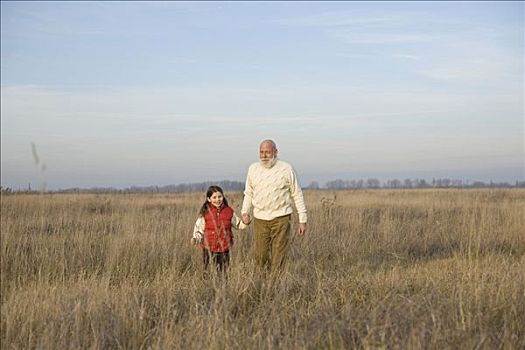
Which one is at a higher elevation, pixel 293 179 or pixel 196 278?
pixel 293 179

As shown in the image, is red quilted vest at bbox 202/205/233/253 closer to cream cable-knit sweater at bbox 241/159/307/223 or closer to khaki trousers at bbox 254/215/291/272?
cream cable-knit sweater at bbox 241/159/307/223

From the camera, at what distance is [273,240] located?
7.30m

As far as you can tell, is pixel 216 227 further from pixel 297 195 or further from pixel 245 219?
pixel 297 195

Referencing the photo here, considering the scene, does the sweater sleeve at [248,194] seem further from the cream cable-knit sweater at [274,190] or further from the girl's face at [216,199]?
the girl's face at [216,199]

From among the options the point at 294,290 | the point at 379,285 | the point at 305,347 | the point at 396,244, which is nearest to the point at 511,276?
the point at 379,285

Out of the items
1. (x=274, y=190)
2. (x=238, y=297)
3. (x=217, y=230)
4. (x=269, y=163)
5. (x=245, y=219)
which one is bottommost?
(x=238, y=297)

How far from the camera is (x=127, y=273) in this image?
25.5 ft

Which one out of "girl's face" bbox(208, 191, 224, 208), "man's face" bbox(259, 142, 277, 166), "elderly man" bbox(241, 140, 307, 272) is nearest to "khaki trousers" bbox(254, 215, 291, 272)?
"elderly man" bbox(241, 140, 307, 272)

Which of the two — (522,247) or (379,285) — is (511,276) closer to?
(379,285)

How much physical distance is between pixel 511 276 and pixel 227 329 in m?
3.53

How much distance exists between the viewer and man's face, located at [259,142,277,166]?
705 cm

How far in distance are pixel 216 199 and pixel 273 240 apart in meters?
0.88

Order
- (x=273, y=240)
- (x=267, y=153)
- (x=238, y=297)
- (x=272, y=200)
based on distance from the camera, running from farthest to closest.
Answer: (x=273, y=240)
(x=272, y=200)
(x=267, y=153)
(x=238, y=297)

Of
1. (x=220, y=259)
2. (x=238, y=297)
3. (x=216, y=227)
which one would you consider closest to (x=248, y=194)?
(x=216, y=227)
